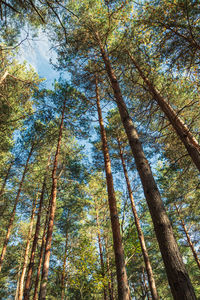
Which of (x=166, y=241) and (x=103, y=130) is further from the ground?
(x=103, y=130)

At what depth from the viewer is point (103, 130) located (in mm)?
6523

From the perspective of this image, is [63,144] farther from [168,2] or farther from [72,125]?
[168,2]

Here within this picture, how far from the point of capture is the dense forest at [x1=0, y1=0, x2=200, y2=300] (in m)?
4.03

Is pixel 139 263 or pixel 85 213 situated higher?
pixel 85 213

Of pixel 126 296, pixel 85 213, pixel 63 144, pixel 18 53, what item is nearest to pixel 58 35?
pixel 18 53

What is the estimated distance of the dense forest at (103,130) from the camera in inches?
159

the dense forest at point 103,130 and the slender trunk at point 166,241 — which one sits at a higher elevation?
the dense forest at point 103,130

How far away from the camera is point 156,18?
4.78 meters

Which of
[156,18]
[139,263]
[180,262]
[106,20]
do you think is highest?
[106,20]

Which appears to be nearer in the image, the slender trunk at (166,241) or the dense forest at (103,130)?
the slender trunk at (166,241)

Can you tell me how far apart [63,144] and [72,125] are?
7.24 feet

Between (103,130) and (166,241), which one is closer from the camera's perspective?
(166,241)

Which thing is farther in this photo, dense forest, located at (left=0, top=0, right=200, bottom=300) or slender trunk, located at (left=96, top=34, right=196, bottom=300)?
dense forest, located at (left=0, top=0, right=200, bottom=300)

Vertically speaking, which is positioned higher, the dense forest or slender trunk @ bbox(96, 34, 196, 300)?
the dense forest
